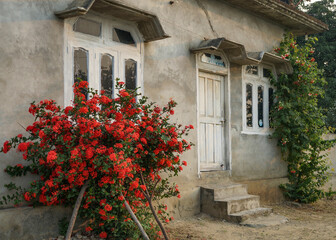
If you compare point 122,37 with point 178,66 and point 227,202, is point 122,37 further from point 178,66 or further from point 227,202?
point 227,202

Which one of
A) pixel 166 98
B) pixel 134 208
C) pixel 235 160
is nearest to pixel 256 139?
pixel 235 160

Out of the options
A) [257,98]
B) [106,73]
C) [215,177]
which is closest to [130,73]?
[106,73]

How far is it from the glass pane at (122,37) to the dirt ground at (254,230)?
2.96 meters

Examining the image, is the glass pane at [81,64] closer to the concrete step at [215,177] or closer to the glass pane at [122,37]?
the glass pane at [122,37]

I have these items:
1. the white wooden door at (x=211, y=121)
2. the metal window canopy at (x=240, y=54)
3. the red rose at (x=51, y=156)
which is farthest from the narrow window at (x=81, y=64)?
the white wooden door at (x=211, y=121)

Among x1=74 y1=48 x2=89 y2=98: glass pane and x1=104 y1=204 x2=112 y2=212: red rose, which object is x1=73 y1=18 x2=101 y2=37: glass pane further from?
x1=104 y1=204 x2=112 y2=212: red rose

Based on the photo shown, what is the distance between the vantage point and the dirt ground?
589 centimetres

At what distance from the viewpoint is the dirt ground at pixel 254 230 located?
5.89 metres

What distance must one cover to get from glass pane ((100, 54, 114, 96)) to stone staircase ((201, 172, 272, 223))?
2.53 metres

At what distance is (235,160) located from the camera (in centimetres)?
814

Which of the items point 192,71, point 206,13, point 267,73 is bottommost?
point 192,71

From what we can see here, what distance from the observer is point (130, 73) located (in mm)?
6246

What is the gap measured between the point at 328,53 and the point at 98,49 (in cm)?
1367

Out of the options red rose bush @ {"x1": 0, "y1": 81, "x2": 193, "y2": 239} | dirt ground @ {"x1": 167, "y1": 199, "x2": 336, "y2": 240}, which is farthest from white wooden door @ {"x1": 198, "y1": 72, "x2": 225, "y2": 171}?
red rose bush @ {"x1": 0, "y1": 81, "x2": 193, "y2": 239}
